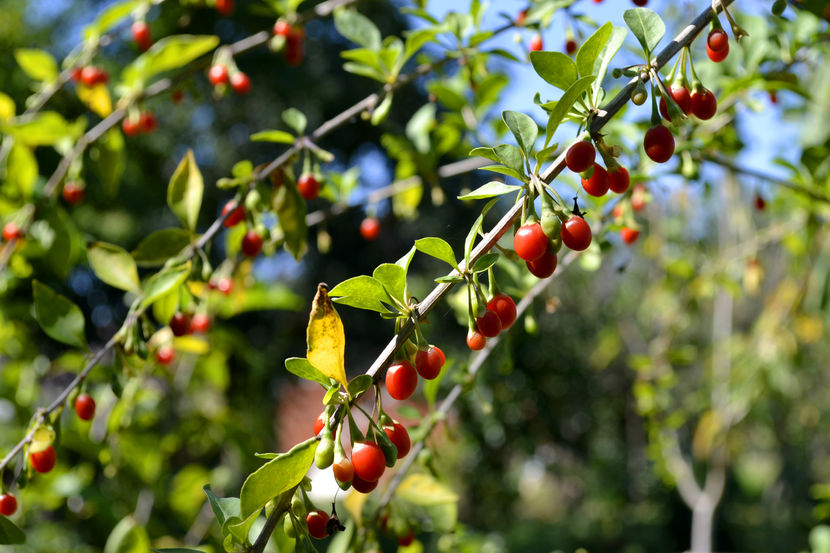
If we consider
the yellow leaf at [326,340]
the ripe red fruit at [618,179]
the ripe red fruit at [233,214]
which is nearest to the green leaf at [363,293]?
the yellow leaf at [326,340]

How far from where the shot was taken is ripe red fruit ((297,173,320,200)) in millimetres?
1120

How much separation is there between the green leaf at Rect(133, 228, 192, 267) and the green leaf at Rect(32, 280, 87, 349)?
11 centimetres

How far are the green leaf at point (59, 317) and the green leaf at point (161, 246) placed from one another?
11 cm

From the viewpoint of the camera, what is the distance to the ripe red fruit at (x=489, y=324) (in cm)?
62

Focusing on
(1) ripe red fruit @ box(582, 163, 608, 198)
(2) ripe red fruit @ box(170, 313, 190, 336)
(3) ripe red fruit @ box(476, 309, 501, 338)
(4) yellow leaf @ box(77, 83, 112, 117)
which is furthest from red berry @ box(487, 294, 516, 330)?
(4) yellow leaf @ box(77, 83, 112, 117)

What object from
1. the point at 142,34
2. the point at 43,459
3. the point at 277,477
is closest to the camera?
the point at 277,477

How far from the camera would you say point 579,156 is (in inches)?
22.3

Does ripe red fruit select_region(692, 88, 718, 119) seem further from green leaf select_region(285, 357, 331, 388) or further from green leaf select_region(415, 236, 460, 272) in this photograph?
green leaf select_region(285, 357, 331, 388)

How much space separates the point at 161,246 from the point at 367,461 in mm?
587

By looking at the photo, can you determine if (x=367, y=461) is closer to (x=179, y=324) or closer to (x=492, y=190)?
(x=492, y=190)

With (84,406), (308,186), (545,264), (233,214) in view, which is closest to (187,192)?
(233,214)

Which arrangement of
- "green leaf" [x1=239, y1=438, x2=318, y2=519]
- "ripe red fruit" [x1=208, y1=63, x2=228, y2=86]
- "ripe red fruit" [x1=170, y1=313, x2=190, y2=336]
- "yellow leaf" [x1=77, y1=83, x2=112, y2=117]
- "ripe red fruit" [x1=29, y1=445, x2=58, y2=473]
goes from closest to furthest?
1. "green leaf" [x1=239, y1=438, x2=318, y2=519]
2. "ripe red fruit" [x1=29, y1=445, x2=58, y2=473]
3. "ripe red fruit" [x1=170, y1=313, x2=190, y2=336]
4. "ripe red fruit" [x1=208, y1=63, x2=228, y2=86]
5. "yellow leaf" [x1=77, y1=83, x2=112, y2=117]

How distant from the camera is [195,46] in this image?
1282mm

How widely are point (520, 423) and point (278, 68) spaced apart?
4.48 meters
